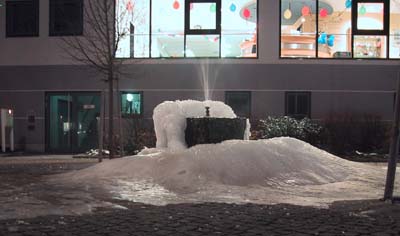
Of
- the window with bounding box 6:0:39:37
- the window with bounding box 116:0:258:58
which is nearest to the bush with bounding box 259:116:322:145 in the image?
the window with bounding box 116:0:258:58

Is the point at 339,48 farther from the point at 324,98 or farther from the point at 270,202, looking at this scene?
the point at 270,202

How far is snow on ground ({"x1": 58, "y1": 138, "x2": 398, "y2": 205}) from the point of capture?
983cm

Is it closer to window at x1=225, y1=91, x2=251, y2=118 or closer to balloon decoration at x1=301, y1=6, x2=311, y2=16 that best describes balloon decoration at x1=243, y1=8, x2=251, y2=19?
balloon decoration at x1=301, y1=6, x2=311, y2=16

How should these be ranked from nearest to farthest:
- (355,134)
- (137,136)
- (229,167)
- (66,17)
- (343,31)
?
(229,167), (137,136), (355,134), (343,31), (66,17)

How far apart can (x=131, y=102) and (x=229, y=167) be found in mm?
13300

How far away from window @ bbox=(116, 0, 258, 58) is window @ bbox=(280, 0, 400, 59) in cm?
177

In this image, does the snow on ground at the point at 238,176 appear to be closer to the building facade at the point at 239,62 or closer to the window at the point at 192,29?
the building facade at the point at 239,62

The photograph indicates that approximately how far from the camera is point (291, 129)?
2056 cm

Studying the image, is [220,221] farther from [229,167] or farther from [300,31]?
[300,31]

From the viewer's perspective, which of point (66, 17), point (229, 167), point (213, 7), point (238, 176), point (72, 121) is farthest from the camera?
point (66, 17)

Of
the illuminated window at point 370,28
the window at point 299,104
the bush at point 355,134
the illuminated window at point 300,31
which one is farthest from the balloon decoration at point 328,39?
the bush at point 355,134

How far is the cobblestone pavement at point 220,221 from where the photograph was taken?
6742 millimetres

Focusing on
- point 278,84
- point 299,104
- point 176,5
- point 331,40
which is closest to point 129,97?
point 176,5

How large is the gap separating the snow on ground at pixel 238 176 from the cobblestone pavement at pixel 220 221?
869mm
